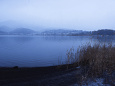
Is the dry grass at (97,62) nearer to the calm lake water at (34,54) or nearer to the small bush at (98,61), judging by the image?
the small bush at (98,61)

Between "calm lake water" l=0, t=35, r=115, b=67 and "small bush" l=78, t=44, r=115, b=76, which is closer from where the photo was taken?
"small bush" l=78, t=44, r=115, b=76

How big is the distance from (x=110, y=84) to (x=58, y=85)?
6.45 feet

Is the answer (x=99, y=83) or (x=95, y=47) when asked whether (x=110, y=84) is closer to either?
(x=99, y=83)

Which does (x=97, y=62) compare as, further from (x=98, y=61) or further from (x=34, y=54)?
(x=34, y=54)

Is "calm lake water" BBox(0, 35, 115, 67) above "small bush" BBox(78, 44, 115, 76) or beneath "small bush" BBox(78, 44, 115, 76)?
beneath

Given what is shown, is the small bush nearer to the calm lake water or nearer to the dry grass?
the dry grass

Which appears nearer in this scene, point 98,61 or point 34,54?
point 98,61

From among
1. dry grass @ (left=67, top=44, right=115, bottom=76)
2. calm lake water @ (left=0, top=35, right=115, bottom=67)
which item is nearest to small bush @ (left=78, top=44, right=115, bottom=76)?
dry grass @ (left=67, top=44, right=115, bottom=76)

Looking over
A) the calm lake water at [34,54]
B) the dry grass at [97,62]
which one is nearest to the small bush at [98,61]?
the dry grass at [97,62]

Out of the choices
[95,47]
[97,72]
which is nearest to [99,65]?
[97,72]

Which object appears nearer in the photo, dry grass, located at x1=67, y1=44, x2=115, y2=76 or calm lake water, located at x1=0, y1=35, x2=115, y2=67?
dry grass, located at x1=67, y1=44, x2=115, y2=76

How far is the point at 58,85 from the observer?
438 cm

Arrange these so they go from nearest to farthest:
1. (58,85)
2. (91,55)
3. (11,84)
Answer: (58,85), (11,84), (91,55)

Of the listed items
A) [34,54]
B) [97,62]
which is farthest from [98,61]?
[34,54]
